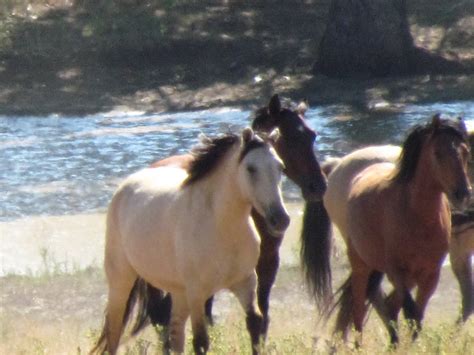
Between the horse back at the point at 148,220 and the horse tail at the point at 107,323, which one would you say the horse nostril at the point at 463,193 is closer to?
the horse back at the point at 148,220

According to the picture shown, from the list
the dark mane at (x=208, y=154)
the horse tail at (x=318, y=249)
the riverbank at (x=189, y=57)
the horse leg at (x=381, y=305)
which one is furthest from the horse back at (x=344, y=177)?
the riverbank at (x=189, y=57)

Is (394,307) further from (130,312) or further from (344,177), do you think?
(130,312)

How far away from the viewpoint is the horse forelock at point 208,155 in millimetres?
7500

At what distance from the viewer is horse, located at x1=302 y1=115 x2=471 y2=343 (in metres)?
7.82

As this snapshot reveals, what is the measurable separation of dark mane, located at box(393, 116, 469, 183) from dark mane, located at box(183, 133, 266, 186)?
1194mm

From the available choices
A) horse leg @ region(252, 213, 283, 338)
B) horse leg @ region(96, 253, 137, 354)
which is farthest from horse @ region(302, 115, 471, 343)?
horse leg @ region(96, 253, 137, 354)

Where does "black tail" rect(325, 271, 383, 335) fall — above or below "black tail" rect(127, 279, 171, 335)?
below

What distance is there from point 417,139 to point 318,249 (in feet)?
6.17

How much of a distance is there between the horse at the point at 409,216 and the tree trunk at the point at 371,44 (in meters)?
13.3

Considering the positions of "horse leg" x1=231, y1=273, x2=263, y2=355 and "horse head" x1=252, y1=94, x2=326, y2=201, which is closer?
"horse leg" x1=231, y1=273, x2=263, y2=355

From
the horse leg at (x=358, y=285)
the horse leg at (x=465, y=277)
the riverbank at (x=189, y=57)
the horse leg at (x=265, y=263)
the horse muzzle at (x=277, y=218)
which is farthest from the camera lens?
the riverbank at (x=189, y=57)

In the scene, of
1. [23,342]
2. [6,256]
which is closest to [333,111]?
[6,256]

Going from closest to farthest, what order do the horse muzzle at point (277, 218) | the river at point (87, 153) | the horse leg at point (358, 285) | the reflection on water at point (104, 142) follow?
the horse muzzle at point (277, 218)
the horse leg at point (358, 285)
the river at point (87, 153)
the reflection on water at point (104, 142)

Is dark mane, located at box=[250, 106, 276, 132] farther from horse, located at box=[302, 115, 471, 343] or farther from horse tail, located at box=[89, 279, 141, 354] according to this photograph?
horse tail, located at box=[89, 279, 141, 354]
